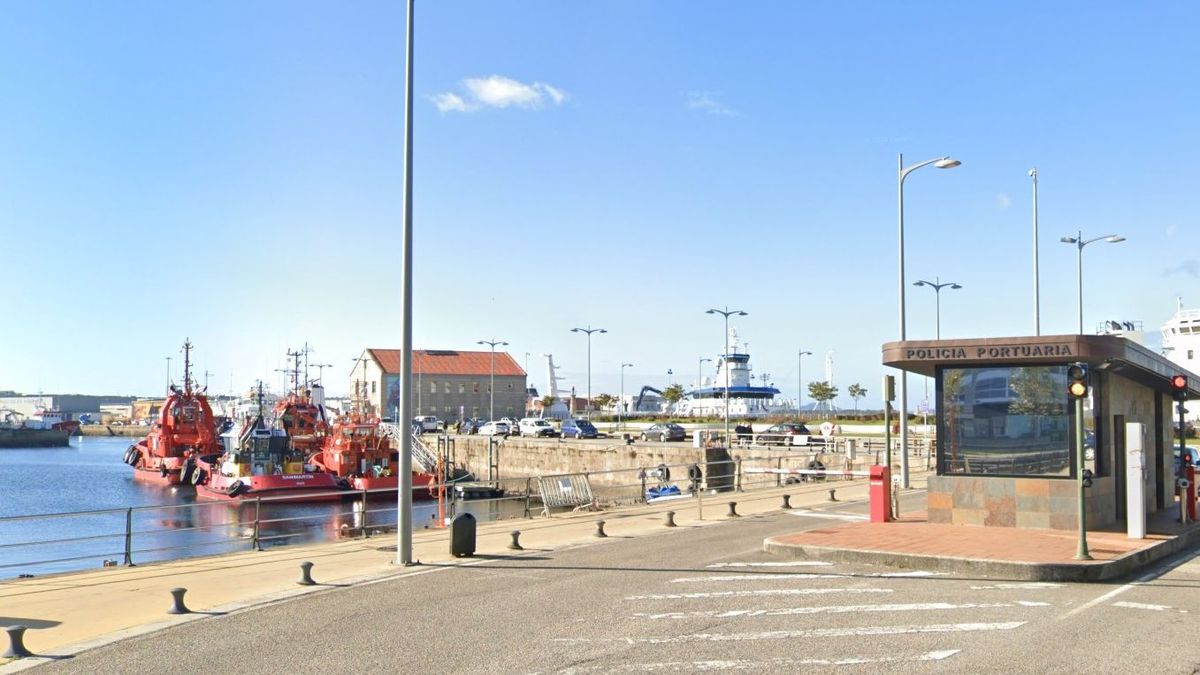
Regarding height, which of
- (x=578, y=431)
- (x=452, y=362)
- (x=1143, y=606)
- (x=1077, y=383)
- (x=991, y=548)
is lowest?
(x=578, y=431)

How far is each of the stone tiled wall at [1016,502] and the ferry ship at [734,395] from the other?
289ft

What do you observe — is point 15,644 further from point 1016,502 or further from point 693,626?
point 1016,502

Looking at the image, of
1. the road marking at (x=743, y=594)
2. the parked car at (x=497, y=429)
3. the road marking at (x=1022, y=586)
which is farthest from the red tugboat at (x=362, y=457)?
the road marking at (x=1022, y=586)

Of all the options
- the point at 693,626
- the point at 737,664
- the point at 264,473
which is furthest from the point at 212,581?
the point at 264,473

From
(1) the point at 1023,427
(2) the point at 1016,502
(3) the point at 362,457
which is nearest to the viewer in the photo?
(1) the point at 1023,427

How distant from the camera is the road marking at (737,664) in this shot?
25.7 feet

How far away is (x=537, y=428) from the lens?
75.4 metres

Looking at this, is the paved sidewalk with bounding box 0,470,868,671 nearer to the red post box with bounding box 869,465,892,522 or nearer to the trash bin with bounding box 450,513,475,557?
the trash bin with bounding box 450,513,475,557

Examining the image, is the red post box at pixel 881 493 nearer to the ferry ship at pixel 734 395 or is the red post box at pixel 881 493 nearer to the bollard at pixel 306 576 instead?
the bollard at pixel 306 576

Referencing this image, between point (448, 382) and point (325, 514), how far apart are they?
86414 millimetres

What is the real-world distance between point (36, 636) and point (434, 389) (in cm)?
10360

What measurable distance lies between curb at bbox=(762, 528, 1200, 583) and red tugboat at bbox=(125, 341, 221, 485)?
6477 cm

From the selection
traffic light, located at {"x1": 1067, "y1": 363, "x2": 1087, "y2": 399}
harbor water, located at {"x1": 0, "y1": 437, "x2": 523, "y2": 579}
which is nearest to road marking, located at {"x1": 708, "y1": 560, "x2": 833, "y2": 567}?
traffic light, located at {"x1": 1067, "y1": 363, "x2": 1087, "y2": 399}

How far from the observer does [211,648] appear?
888 centimetres
